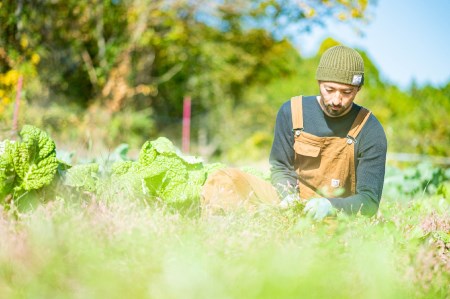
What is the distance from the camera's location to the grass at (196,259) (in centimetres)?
173

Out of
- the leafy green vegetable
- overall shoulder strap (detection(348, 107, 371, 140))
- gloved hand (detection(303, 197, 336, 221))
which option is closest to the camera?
gloved hand (detection(303, 197, 336, 221))

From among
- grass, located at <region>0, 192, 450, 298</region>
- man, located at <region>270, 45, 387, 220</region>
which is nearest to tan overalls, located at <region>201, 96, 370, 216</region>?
man, located at <region>270, 45, 387, 220</region>

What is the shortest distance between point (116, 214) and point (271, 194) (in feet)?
3.63

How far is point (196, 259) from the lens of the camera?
1913 mm

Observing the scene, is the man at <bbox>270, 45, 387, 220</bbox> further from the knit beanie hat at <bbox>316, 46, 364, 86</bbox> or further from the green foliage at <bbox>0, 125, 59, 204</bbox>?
the green foliage at <bbox>0, 125, 59, 204</bbox>

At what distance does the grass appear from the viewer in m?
1.73

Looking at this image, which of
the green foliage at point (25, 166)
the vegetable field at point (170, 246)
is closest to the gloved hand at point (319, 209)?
the vegetable field at point (170, 246)

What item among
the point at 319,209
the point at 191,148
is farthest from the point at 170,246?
the point at 191,148

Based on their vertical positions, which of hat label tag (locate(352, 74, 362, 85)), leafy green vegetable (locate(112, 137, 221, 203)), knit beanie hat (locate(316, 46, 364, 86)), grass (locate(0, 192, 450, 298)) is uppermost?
knit beanie hat (locate(316, 46, 364, 86))

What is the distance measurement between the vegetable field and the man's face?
588 mm

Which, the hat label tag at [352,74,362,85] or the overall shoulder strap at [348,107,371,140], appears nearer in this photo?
the hat label tag at [352,74,362,85]

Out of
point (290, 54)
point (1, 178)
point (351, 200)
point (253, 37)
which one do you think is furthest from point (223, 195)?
point (290, 54)

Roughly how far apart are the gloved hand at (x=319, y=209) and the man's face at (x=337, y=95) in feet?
1.83

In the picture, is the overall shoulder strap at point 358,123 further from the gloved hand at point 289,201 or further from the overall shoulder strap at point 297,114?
the gloved hand at point 289,201
